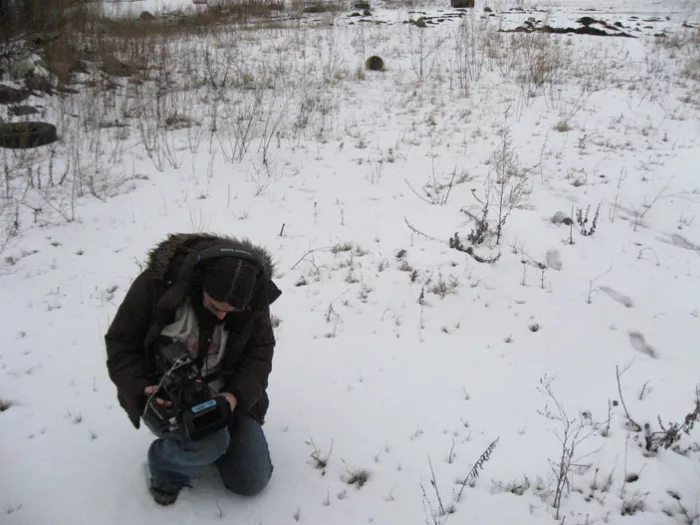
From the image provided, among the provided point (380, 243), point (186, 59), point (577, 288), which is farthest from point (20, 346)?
point (186, 59)

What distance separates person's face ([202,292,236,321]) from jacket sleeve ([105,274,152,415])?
0.90 feet

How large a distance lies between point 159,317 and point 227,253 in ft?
1.42

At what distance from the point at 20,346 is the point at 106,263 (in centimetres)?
107

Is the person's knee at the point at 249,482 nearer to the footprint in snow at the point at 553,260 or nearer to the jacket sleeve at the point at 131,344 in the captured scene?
the jacket sleeve at the point at 131,344

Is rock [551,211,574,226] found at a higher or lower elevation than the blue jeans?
higher

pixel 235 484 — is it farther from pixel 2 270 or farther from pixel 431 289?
pixel 2 270

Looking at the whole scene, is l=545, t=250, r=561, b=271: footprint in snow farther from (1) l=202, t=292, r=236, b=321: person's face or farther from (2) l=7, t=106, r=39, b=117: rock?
(2) l=7, t=106, r=39, b=117: rock

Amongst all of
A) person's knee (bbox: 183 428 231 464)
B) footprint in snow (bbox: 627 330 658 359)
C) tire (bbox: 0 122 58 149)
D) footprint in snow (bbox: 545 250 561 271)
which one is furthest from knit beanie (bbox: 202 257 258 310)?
tire (bbox: 0 122 58 149)

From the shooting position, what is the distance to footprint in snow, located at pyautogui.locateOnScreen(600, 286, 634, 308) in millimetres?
3770

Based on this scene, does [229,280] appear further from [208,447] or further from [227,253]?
[208,447]

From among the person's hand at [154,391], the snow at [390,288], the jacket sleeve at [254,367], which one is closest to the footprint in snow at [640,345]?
the snow at [390,288]

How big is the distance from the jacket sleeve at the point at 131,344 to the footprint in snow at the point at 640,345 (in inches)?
124

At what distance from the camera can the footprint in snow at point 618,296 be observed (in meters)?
3.77

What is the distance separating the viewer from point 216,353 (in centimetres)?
227
